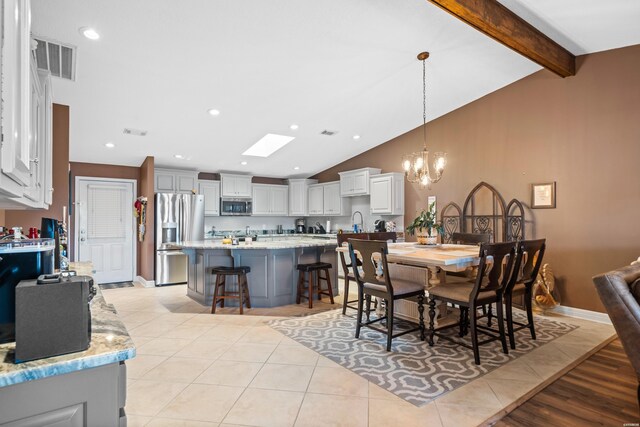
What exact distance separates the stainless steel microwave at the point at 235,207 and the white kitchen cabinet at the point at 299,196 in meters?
1.07

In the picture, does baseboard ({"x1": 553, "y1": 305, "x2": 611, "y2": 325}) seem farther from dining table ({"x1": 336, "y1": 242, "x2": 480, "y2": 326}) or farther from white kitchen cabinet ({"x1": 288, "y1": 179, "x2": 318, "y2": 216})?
white kitchen cabinet ({"x1": 288, "y1": 179, "x2": 318, "y2": 216})

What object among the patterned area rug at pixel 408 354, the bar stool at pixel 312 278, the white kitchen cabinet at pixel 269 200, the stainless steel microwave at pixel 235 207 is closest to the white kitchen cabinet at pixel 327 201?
the white kitchen cabinet at pixel 269 200

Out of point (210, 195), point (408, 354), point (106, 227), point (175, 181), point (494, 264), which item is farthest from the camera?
point (210, 195)

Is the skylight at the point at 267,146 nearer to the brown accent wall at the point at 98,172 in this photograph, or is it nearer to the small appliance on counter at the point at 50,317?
the brown accent wall at the point at 98,172

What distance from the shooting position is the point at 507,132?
485 cm

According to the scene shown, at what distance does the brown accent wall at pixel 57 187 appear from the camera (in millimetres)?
3201

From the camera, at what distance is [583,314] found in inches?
164

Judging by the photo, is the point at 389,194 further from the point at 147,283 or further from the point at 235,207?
the point at 147,283

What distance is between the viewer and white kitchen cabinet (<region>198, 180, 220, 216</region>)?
714 cm

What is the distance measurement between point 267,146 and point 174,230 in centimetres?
227

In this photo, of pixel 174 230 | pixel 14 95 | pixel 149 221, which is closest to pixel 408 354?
pixel 14 95

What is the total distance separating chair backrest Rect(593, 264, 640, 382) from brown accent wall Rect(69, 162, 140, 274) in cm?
693

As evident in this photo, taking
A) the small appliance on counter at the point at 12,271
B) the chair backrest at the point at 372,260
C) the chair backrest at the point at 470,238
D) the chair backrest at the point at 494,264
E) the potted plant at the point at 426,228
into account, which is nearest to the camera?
the small appliance on counter at the point at 12,271

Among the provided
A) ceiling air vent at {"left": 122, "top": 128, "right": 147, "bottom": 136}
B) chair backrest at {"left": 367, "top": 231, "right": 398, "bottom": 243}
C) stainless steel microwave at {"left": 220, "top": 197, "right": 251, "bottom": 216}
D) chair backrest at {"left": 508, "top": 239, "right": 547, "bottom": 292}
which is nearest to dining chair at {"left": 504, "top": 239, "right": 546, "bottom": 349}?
chair backrest at {"left": 508, "top": 239, "right": 547, "bottom": 292}
